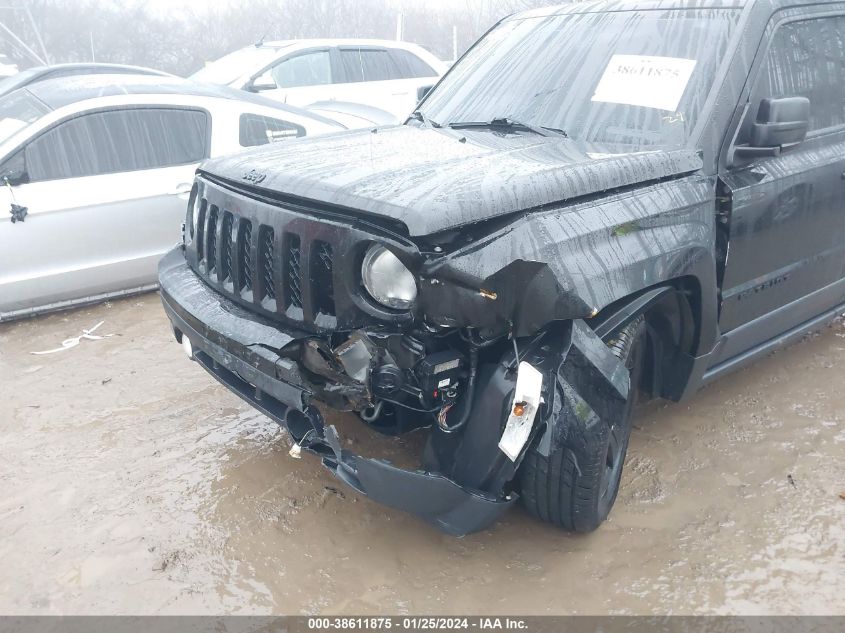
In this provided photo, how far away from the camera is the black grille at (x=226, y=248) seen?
285cm

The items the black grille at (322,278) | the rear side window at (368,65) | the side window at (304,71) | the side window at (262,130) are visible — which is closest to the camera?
the black grille at (322,278)

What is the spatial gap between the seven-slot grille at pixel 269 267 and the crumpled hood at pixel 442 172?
160 mm

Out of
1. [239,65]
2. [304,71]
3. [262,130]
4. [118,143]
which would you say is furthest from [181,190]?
[239,65]

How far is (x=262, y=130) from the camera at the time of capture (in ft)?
18.6

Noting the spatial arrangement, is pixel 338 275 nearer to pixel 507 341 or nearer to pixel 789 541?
pixel 507 341

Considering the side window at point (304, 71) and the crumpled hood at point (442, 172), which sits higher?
the crumpled hood at point (442, 172)

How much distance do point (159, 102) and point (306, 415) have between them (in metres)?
3.74

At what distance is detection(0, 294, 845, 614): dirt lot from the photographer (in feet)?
8.34

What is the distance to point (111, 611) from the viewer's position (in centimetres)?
248

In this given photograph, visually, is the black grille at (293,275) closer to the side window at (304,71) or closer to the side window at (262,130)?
the side window at (262,130)

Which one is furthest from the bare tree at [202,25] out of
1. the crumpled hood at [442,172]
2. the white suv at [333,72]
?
the crumpled hood at [442,172]

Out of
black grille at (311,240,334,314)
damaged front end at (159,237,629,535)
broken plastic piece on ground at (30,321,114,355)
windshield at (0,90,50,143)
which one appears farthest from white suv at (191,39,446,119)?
damaged front end at (159,237,629,535)

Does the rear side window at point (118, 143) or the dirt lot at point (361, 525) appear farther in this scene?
the rear side window at point (118, 143)

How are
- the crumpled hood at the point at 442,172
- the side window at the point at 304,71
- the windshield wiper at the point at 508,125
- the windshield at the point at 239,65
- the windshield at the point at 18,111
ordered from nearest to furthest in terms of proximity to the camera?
the crumpled hood at the point at 442,172 < the windshield wiper at the point at 508,125 < the windshield at the point at 18,111 < the windshield at the point at 239,65 < the side window at the point at 304,71
